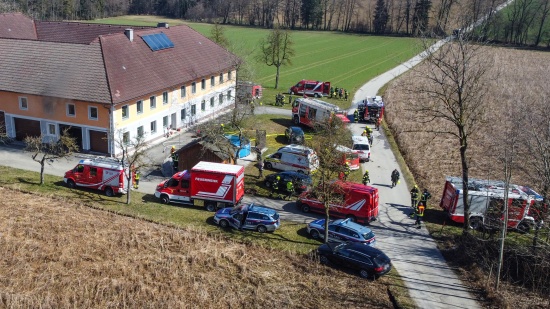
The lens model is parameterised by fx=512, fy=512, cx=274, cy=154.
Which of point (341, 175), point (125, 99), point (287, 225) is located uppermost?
point (125, 99)

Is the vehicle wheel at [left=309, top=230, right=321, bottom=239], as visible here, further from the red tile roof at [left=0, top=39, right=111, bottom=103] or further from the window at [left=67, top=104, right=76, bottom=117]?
the window at [left=67, top=104, right=76, bottom=117]

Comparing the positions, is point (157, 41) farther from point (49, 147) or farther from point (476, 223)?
point (476, 223)

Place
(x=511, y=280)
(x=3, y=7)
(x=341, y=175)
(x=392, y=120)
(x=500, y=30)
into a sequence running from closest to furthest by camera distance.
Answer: (x=511, y=280) → (x=341, y=175) → (x=392, y=120) → (x=3, y=7) → (x=500, y=30)

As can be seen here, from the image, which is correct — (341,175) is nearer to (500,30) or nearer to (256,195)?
(256,195)

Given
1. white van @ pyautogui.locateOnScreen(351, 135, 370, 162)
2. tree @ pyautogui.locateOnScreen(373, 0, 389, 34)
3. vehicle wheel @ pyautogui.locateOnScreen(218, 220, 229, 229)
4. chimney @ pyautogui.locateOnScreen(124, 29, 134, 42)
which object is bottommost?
vehicle wheel @ pyautogui.locateOnScreen(218, 220, 229, 229)

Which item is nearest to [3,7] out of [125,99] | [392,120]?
[125,99]

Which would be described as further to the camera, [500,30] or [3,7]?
[500,30]

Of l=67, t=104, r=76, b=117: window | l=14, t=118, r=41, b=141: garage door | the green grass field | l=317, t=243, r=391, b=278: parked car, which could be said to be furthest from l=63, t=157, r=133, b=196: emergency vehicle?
the green grass field
